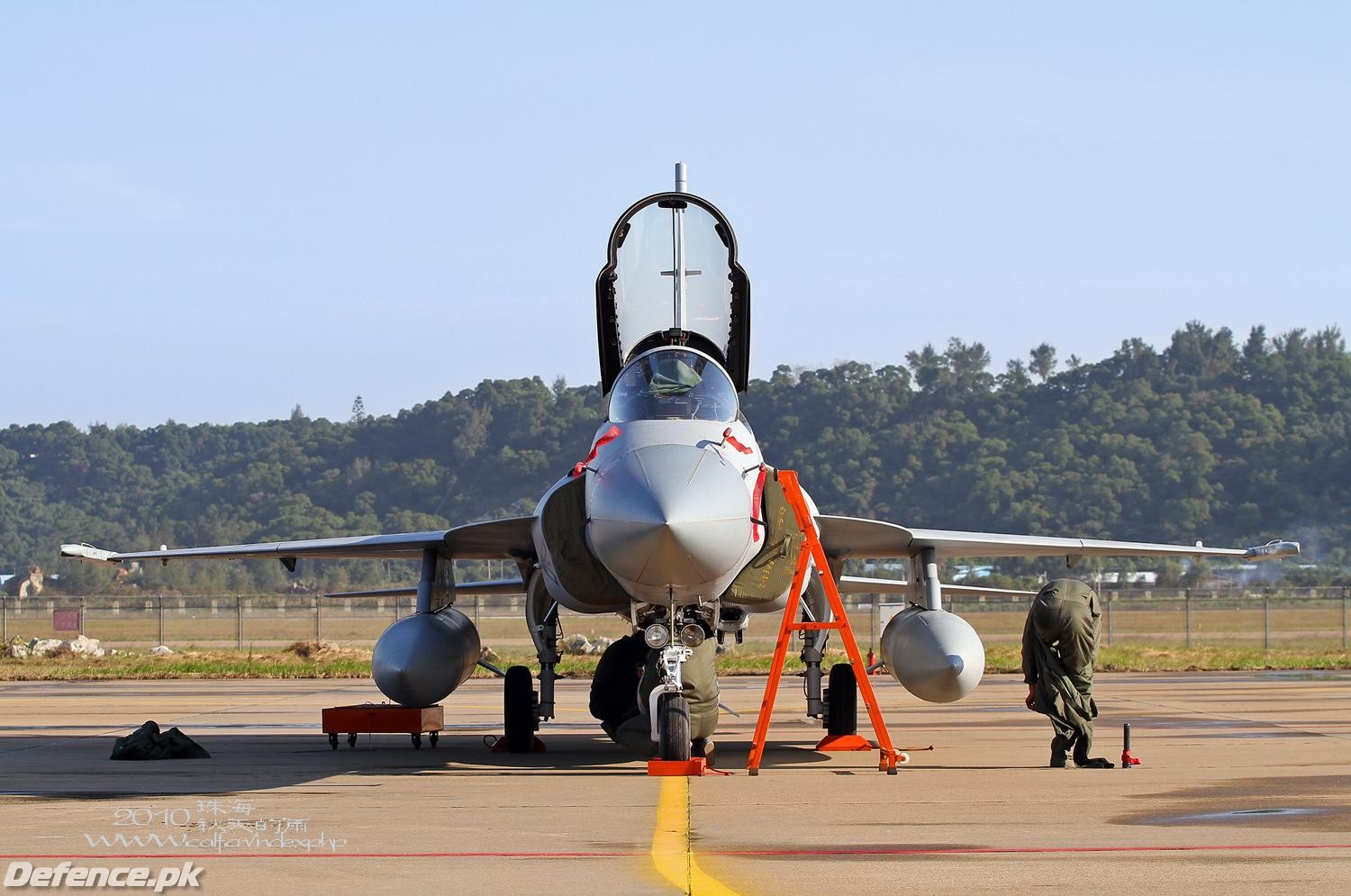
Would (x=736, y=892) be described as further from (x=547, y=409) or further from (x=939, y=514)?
(x=547, y=409)

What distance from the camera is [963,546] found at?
50.9 ft

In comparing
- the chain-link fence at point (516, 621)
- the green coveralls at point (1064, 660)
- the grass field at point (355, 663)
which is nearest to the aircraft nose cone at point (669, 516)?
the green coveralls at point (1064, 660)

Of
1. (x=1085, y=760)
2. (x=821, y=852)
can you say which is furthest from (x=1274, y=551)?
(x=821, y=852)

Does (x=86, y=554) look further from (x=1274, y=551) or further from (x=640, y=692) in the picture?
(x=1274, y=551)

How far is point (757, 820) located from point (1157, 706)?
11.8 metres

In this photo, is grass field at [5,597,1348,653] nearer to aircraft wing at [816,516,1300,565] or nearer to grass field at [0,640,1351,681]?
grass field at [0,640,1351,681]

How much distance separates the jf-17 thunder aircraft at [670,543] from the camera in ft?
35.1

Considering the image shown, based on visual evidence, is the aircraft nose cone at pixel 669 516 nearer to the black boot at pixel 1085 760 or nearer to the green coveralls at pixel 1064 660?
the green coveralls at pixel 1064 660

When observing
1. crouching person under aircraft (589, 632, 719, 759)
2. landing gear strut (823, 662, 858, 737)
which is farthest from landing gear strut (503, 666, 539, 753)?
landing gear strut (823, 662, 858, 737)

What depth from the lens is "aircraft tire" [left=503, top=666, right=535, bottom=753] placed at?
47.1 ft

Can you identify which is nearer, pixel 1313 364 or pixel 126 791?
pixel 126 791

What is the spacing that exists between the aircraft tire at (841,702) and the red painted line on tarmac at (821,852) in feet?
23.3

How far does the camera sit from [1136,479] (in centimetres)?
10881

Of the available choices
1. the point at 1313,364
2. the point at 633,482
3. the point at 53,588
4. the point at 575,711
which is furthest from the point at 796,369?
the point at 633,482
